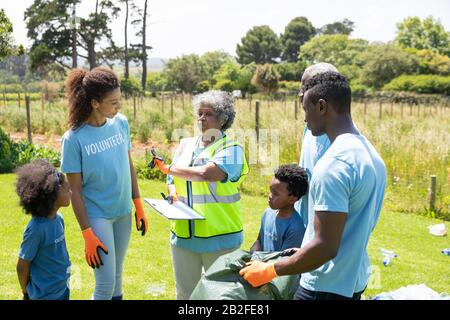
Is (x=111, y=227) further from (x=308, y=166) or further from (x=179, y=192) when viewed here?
(x=308, y=166)

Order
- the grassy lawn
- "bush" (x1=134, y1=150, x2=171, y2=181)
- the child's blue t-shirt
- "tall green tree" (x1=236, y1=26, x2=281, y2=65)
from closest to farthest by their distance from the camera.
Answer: the child's blue t-shirt → the grassy lawn → "bush" (x1=134, y1=150, x2=171, y2=181) → "tall green tree" (x1=236, y1=26, x2=281, y2=65)

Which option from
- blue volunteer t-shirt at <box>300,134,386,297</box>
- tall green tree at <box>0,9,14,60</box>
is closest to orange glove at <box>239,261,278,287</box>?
blue volunteer t-shirt at <box>300,134,386,297</box>

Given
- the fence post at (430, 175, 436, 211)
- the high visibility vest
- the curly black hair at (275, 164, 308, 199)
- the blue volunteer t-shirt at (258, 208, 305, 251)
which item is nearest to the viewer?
the blue volunteer t-shirt at (258, 208, 305, 251)

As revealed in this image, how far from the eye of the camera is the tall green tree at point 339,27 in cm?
9793

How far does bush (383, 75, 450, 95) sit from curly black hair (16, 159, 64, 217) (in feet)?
119

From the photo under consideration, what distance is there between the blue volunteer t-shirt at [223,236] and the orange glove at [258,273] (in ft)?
3.10

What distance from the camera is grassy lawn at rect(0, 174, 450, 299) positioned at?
493 cm

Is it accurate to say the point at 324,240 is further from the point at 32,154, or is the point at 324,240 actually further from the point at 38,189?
the point at 32,154

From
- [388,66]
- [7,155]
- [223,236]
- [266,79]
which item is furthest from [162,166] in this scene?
[388,66]

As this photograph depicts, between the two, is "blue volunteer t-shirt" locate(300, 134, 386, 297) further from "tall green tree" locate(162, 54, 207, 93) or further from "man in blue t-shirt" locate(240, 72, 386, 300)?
"tall green tree" locate(162, 54, 207, 93)

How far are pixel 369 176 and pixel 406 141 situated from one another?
8.88 m

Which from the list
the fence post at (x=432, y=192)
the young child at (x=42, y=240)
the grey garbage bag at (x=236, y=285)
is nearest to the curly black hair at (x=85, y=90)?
the young child at (x=42, y=240)

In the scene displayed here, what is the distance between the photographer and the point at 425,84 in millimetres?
37062

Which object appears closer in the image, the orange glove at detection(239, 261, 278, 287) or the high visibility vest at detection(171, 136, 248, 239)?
the orange glove at detection(239, 261, 278, 287)
